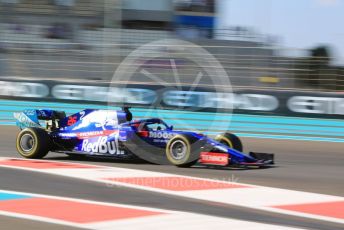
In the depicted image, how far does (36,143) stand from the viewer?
339 inches

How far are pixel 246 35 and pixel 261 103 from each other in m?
3.42

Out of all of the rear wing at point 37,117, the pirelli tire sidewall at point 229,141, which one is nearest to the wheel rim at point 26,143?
the rear wing at point 37,117

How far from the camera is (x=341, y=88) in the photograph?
13.8m

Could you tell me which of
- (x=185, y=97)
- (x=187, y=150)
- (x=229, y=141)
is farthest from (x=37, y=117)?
(x=185, y=97)

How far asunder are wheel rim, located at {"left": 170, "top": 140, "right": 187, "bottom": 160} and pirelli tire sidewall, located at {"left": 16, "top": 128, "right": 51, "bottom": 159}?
1.93m

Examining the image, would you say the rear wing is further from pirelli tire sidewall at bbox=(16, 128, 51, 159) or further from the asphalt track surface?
the asphalt track surface

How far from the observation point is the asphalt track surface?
5.09 m

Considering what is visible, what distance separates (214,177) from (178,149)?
820 mm

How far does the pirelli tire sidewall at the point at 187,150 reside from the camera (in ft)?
25.5

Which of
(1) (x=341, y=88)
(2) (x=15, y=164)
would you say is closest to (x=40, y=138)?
(2) (x=15, y=164)

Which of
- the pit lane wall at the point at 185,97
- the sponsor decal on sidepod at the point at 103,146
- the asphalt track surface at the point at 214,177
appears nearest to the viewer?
the asphalt track surface at the point at 214,177

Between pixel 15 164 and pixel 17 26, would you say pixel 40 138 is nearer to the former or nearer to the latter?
pixel 15 164

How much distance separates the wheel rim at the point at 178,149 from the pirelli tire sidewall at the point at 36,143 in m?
1.93

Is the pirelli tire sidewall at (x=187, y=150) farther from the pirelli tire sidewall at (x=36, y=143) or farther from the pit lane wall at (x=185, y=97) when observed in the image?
the pit lane wall at (x=185, y=97)
